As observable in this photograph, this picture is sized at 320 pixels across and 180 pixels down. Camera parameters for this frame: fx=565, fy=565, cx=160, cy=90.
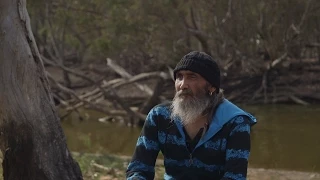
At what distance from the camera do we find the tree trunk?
434 centimetres

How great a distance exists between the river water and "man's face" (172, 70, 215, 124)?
579cm

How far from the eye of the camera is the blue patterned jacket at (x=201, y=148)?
2.82 m

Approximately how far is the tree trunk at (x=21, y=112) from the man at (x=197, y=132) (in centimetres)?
154

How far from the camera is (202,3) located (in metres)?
15.6

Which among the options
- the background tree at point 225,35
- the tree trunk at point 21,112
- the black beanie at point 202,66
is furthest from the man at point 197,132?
the background tree at point 225,35

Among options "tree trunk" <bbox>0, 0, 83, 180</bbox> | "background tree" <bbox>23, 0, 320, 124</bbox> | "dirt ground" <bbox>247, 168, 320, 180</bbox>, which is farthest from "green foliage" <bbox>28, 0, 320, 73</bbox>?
"tree trunk" <bbox>0, 0, 83, 180</bbox>

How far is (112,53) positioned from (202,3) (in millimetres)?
3106

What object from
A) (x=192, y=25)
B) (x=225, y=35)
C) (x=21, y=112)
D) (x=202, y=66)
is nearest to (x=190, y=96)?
(x=202, y=66)

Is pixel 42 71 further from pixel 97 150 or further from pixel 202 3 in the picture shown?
pixel 202 3

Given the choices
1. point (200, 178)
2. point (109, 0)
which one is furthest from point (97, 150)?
point (200, 178)

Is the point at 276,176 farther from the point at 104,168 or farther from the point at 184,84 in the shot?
the point at 184,84

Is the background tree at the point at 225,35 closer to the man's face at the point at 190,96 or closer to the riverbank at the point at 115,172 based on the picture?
the riverbank at the point at 115,172

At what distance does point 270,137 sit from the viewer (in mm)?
11281

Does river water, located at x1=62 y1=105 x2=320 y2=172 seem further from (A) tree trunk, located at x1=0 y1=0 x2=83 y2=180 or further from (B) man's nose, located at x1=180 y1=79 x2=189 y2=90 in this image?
(B) man's nose, located at x1=180 y1=79 x2=189 y2=90
